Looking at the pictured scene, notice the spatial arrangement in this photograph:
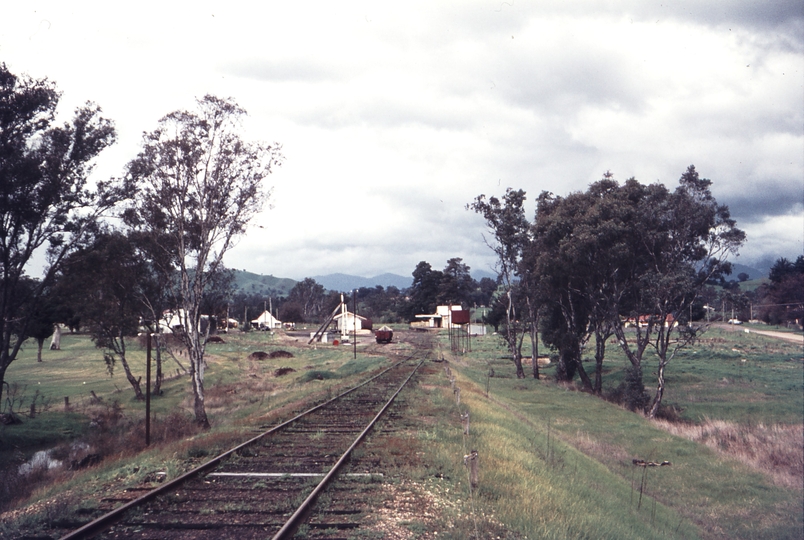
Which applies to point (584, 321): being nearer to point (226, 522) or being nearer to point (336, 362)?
point (336, 362)

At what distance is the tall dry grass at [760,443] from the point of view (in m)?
18.2

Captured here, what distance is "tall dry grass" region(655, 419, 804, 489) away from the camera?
1819 centimetres

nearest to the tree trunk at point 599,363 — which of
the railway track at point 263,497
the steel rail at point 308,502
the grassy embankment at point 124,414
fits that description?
the grassy embankment at point 124,414

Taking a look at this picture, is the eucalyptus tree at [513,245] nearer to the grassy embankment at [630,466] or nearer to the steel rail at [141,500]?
the grassy embankment at [630,466]

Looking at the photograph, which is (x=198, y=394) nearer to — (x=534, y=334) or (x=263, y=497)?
(x=263, y=497)

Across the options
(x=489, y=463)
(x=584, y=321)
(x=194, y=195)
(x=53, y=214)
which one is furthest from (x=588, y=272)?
(x=53, y=214)

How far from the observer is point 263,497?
8.84 m

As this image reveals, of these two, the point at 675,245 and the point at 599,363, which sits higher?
the point at 675,245

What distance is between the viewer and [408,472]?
1042cm

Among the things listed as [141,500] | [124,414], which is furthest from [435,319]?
[141,500]

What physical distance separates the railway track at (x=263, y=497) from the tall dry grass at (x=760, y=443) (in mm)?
13210

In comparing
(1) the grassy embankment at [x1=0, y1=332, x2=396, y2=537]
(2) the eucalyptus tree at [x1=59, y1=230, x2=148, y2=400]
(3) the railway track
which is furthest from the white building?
(3) the railway track

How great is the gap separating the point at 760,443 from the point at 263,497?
19417 mm

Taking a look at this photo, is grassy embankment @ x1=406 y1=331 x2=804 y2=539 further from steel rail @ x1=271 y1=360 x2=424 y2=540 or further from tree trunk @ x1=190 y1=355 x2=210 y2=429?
tree trunk @ x1=190 y1=355 x2=210 y2=429
